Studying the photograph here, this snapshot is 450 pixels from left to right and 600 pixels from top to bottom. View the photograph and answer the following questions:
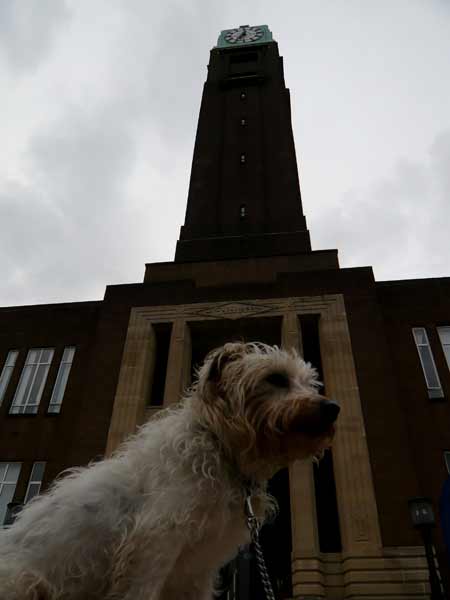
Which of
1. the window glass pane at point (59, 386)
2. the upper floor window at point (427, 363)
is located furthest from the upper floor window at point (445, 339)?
the window glass pane at point (59, 386)

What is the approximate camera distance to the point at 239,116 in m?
37.2

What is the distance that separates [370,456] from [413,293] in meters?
8.50

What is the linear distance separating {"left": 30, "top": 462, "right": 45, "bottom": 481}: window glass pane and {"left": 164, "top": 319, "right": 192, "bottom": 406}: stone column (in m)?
5.95

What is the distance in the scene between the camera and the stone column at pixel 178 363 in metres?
17.7

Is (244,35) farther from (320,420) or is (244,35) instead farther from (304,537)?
(320,420)

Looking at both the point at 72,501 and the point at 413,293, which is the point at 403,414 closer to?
the point at 413,293

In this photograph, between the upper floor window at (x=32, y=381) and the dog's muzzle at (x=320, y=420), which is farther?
the upper floor window at (x=32, y=381)

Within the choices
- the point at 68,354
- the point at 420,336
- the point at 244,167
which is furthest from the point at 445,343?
the point at 244,167

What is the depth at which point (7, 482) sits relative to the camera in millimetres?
18062

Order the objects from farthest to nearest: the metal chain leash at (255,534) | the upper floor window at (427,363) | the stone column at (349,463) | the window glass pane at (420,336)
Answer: the window glass pane at (420,336) < the upper floor window at (427,363) < the stone column at (349,463) < the metal chain leash at (255,534)

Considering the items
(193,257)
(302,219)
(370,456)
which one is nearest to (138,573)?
(370,456)

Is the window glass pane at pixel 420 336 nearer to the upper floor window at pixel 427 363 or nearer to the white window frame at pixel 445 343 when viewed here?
the upper floor window at pixel 427 363

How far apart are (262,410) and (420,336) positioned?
1813 centimetres

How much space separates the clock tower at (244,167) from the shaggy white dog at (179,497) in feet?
68.7
